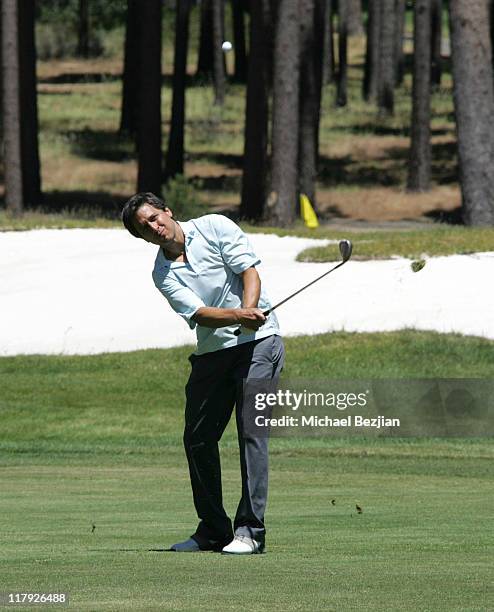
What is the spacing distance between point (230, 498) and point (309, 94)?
30.0 m

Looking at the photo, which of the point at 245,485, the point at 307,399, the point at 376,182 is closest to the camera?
the point at 245,485

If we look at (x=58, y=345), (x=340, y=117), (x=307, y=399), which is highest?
(x=307, y=399)

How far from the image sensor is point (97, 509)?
10320mm

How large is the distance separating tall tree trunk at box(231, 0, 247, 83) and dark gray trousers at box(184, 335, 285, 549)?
59.8 m

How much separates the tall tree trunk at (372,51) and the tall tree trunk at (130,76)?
14058 mm

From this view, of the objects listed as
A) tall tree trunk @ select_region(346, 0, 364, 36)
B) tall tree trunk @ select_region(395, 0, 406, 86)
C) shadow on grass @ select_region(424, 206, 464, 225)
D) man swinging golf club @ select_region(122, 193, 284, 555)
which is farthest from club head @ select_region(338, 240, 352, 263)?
tall tree trunk @ select_region(346, 0, 364, 36)

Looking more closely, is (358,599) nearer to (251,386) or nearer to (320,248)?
(251,386)

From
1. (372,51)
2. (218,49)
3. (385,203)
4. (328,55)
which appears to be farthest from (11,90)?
(328,55)

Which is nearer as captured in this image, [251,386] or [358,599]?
[358,599]

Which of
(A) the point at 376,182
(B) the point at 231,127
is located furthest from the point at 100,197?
(B) the point at 231,127

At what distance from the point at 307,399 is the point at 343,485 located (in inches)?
49.2

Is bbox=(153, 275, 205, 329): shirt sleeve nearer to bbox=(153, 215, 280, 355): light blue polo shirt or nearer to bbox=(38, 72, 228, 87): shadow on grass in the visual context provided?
bbox=(153, 215, 280, 355): light blue polo shirt

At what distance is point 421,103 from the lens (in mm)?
47719

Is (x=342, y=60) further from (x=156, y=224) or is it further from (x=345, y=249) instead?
(x=156, y=224)
